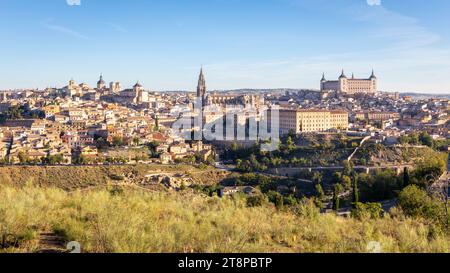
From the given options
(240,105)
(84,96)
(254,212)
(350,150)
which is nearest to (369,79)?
(240,105)

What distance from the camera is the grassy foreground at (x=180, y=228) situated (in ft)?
9.11

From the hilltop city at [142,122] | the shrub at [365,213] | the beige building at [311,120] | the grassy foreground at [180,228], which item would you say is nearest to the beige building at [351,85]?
the hilltop city at [142,122]

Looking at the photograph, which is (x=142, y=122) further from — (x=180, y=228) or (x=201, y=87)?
(x=180, y=228)

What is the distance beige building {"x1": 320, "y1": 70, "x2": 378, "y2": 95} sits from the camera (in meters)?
69.9

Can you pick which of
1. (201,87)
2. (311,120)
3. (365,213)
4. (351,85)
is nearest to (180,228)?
(365,213)

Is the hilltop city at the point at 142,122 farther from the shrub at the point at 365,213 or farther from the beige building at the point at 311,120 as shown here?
the shrub at the point at 365,213

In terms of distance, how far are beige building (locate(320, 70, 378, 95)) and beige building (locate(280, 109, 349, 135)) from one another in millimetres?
28982

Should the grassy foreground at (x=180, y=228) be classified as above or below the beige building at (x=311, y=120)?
above

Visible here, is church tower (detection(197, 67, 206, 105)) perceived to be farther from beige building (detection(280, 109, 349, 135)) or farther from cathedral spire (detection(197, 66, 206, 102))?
beige building (detection(280, 109, 349, 135))

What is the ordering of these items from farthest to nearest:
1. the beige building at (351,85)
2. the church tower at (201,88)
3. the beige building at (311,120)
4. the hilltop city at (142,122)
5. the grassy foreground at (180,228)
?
the beige building at (351,85) < the church tower at (201,88) < the beige building at (311,120) < the hilltop city at (142,122) < the grassy foreground at (180,228)

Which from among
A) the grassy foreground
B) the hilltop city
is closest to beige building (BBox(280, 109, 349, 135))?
the hilltop city

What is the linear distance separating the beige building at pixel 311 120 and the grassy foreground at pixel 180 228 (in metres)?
35.6

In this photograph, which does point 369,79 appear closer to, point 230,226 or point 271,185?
point 271,185
